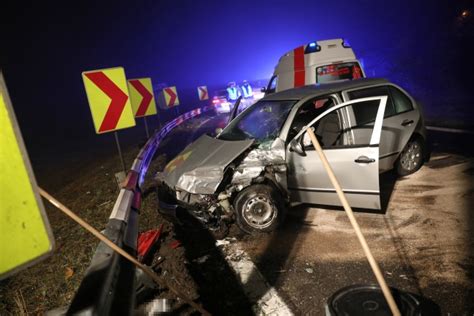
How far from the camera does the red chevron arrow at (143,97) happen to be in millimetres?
8570

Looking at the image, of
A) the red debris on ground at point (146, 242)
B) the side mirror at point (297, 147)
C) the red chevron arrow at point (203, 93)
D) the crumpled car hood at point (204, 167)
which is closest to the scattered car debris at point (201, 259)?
the red debris on ground at point (146, 242)

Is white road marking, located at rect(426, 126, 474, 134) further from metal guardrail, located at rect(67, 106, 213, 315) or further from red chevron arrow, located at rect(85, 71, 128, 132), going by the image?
metal guardrail, located at rect(67, 106, 213, 315)

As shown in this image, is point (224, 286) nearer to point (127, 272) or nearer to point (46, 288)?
point (127, 272)

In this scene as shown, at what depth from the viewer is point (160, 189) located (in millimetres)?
4801

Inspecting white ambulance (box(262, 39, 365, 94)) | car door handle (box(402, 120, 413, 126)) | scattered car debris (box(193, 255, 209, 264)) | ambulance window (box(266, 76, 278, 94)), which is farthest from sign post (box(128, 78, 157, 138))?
car door handle (box(402, 120, 413, 126))

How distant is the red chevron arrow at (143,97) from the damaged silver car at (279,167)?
422 centimetres

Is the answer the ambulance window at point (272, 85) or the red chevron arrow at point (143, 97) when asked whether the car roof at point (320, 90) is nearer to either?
the red chevron arrow at point (143, 97)

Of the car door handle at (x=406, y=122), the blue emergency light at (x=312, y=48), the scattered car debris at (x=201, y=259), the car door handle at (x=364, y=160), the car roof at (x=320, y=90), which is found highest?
the blue emergency light at (x=312, y=48)

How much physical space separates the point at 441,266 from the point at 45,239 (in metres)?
3.52

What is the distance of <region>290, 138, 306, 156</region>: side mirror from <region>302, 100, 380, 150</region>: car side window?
177 mm

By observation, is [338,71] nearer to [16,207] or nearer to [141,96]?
[141,96]

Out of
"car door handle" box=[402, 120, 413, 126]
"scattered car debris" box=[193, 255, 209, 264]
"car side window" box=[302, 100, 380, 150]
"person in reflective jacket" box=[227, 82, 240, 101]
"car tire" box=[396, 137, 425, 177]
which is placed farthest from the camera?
"person in reflective jacket" box=[227, 82, 240, 101]

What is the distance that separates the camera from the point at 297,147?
4.32 metres

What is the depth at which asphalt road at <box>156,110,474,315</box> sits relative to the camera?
9.92 feet
